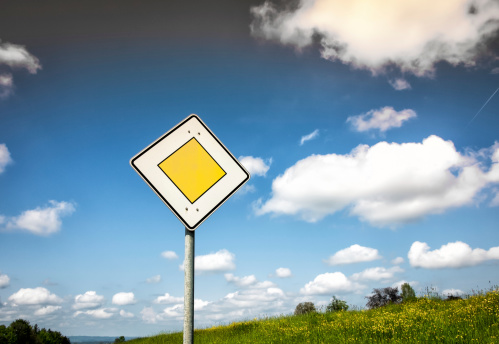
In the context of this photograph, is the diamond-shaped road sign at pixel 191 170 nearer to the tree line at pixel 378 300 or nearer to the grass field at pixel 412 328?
the grass field at pixel 412 328

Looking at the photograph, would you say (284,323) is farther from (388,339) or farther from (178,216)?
(178,216)

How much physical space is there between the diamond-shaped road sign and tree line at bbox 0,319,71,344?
60.1 ft

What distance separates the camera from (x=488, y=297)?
468 inches

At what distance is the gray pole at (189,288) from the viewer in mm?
2703

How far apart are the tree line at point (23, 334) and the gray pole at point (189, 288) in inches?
719

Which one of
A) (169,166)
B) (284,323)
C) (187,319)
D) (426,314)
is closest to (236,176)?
(169,166)

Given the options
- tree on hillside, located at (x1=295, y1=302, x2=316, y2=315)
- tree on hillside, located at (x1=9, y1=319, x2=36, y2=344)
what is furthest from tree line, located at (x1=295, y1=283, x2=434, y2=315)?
tree on hillside, located at (x1=9, y1=319, x2=36, y2=344)

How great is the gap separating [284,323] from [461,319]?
303 inches

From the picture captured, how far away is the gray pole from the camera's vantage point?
270 centimetres

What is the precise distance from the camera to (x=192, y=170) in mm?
3180

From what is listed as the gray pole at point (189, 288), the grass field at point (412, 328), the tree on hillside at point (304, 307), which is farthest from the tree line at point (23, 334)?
the gray pole at point (189, 288)

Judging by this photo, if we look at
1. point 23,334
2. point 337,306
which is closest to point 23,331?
point 23,334

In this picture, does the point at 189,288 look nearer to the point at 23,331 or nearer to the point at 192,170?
the point at 192,170

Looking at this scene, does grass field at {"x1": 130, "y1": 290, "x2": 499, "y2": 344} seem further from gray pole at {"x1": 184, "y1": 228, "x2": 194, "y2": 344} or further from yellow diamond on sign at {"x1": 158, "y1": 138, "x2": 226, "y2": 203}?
yellow diamond on sign at {"x1": 158, "y1": 138, "x2": 226, "y2": 203}
